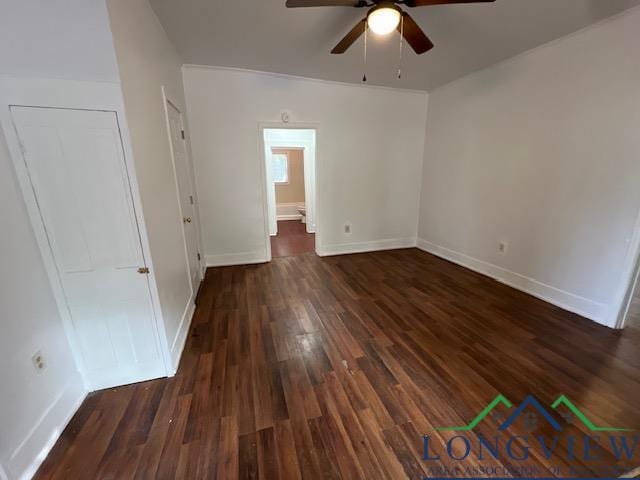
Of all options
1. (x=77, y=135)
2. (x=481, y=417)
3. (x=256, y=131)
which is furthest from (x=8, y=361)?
(x=256, y=131)

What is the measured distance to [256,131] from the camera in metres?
3.58

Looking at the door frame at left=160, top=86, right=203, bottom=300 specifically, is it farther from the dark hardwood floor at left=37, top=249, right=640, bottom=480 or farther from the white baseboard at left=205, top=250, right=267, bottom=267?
the dark hardwood floor at left=37, top=249, right=640, bottom=480

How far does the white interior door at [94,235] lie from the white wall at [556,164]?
3.71 m

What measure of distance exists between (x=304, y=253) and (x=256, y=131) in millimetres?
2035

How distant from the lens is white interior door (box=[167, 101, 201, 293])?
2.55 metres

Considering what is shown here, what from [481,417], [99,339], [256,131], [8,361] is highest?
[256,131]

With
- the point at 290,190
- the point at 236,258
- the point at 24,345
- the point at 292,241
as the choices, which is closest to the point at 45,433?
the point at 24,345

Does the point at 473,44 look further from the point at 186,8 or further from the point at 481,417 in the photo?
the point at 481,417

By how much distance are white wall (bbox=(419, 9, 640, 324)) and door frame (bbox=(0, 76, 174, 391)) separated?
12.0ft

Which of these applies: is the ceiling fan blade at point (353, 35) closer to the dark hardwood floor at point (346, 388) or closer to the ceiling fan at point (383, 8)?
the ceiling fan at point (383, 8)

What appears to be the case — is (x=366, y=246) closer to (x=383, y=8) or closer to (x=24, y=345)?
(x=383, y=8)

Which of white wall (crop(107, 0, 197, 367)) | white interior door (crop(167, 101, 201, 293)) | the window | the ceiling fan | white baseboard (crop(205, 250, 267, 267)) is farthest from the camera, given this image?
the window

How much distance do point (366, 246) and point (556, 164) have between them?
2.64 m

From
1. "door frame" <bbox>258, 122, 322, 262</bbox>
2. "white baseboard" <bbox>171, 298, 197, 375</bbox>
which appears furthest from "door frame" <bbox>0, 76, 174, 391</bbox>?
"door frame" <bbox>258, 122, 322, 262</bbox>
